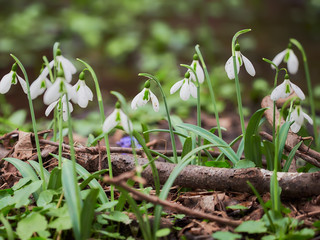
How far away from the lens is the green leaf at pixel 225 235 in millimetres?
1383

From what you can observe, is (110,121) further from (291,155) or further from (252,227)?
(291,155)

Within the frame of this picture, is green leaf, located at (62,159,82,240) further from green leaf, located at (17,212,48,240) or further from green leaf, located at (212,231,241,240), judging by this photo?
green leaf, located at (212,231,241,240)

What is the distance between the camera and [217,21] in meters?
8.55

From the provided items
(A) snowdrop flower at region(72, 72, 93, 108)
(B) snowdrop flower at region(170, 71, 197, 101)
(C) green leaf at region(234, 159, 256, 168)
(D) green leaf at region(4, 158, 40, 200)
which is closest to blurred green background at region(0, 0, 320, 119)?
(B) snowdrop flower at region(170, 71, 197, 101)

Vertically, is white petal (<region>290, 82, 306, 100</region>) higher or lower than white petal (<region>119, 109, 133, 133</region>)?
lower

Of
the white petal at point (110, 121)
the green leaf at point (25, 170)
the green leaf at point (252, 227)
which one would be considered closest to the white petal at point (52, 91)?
the white petal at point (110, 121)

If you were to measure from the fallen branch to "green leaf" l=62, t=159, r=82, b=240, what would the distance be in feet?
1.57

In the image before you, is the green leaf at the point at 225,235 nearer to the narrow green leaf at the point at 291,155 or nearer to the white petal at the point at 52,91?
the narrow green leaf at the point at 291,155

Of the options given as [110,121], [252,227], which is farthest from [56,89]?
[252,227]

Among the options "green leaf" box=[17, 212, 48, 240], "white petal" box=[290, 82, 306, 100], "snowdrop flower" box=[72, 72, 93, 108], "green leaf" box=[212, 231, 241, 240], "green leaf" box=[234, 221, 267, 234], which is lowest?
"green leaf" box=[212, 231, 241, 240]

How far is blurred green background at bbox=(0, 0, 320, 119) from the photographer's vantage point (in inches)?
253

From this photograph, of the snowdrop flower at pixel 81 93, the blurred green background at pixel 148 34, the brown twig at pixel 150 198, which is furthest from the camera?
the blurred green background at pixel 148 34

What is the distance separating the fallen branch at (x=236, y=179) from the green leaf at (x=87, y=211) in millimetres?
516

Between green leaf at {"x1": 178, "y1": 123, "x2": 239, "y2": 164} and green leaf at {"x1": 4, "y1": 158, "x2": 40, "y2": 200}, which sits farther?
Result: green leaf at {"x1": 178, "y1": 123, "x2": 239, "y2": 164}
